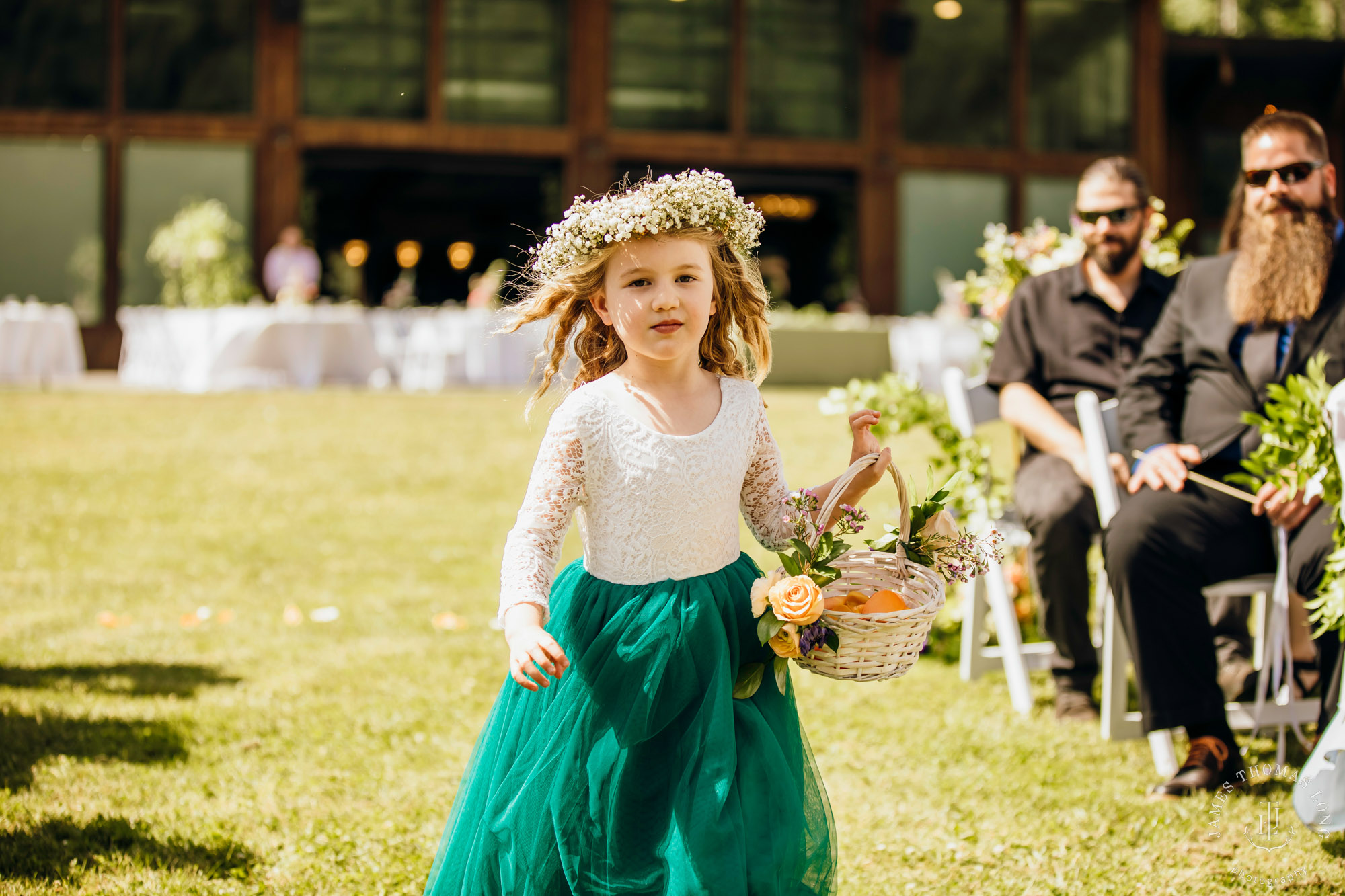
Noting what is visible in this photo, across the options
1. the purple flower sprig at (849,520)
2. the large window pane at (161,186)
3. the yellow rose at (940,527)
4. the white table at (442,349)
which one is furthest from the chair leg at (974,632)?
the large window pane at (161,186)

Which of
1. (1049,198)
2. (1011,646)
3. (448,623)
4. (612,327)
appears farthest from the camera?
(1049,198)

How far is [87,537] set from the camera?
7.70 metres

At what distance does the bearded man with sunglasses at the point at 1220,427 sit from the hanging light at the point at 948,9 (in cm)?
1933

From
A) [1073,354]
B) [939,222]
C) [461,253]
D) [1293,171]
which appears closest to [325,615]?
[1073,354]

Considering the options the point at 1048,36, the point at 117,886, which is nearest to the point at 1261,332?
the point at 117,886

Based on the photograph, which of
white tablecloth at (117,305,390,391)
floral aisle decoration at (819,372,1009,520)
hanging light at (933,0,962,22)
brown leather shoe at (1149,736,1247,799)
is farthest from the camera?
hanging light at (933,0,962,22)

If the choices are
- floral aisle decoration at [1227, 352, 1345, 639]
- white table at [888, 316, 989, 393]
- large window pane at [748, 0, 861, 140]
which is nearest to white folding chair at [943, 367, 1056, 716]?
floral aisle decoration at [1227, 352, 1345, 639]

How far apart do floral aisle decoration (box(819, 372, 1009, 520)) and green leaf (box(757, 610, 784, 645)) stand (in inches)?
111

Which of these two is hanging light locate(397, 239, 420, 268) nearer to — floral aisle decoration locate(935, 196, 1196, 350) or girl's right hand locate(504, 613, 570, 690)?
floral aisle decoration locate(935, 196, 1196, 350)

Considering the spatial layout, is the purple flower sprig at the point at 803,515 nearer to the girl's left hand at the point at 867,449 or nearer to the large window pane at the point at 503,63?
the girl's left hand at the point at 867,449

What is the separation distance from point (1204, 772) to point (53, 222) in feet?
66.4

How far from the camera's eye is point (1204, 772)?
3.59 meters

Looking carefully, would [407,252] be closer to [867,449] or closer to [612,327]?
[612,327]

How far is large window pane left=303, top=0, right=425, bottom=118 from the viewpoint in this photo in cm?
2023
